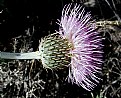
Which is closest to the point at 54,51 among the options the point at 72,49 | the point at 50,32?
the point at 72,49

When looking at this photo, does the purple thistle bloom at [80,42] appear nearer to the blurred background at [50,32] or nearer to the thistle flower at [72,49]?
the thistle flower at [72,49]

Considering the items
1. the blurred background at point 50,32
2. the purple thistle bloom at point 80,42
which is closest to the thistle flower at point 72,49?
the purple thistle bloom at point 80,42

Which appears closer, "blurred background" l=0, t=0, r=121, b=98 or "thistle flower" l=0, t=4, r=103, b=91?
"thistle flower" l=0, t=4, r=103, b=91

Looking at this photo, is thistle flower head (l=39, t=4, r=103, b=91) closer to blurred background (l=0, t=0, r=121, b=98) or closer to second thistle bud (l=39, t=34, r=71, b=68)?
second thistle bud (l=39, t=34, r=71, b=68)

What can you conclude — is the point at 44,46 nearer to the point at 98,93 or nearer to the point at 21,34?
the point at 21,34

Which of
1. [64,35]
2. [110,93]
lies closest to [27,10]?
[64,35]

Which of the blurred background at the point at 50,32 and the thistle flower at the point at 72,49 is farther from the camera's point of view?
the blurred background at the point at 50,32

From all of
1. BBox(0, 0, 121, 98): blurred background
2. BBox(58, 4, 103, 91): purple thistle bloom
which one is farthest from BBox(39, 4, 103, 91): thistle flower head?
BBox(0, 0, 121, 98): blurred background

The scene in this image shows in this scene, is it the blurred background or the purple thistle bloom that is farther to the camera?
the blurred background
